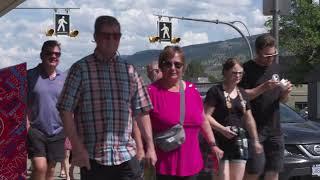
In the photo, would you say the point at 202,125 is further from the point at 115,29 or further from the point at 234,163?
the point at 115,29

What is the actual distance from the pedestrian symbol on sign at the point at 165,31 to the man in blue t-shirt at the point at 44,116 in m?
25.6

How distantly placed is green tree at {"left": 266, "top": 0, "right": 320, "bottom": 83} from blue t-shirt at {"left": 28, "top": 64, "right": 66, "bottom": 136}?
39594 mm

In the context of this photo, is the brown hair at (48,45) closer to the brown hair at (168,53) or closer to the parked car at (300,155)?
the brown hair at (168,53)

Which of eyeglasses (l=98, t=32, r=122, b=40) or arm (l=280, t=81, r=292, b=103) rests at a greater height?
eyeglasses (l=98, t=32, r=122, b=40)

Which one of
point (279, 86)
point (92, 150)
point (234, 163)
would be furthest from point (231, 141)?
point (92, 150)

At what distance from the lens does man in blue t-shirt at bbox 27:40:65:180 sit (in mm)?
6629

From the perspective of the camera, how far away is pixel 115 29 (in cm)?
461

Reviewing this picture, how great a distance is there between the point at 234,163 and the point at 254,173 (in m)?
0.37

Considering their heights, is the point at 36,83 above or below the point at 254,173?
above

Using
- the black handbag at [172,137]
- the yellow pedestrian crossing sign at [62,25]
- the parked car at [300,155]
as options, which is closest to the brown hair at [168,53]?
the black handbag at [172,137]

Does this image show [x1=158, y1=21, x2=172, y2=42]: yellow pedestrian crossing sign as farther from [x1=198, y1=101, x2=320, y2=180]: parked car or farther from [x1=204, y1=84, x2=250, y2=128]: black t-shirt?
[x1=204, y1=84, x2=250, y2=128]: black t-shirt

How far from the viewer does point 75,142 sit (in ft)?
14.6

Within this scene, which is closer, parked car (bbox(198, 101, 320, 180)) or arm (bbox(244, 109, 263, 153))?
arm (bbox(244, 109, 263, 153))

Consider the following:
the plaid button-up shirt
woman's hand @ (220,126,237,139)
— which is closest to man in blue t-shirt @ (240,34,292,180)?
woman's hand @ (220,126,237,139)
